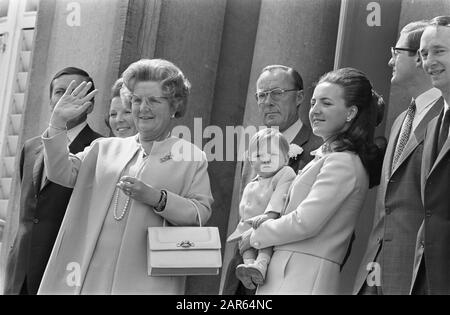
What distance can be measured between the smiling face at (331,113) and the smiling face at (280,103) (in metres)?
0.76

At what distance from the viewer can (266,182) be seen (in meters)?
6.14

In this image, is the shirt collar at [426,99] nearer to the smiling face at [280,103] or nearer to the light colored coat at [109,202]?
the smiling face at [280,103]

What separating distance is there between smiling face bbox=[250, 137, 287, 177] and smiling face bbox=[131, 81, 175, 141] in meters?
0.56

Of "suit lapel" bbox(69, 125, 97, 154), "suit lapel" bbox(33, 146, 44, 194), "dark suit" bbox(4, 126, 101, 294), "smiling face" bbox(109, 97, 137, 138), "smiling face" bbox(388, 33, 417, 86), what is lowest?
"dark suit" bbox(4, 126, 101, 294)

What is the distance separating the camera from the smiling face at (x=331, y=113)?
5.83 metres

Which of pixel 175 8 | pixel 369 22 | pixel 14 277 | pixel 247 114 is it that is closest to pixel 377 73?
pixel 369 22

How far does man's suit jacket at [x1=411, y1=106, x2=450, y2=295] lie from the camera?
5105mm

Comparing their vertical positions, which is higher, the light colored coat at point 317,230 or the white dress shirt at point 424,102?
the white dress shirt at point 424,102

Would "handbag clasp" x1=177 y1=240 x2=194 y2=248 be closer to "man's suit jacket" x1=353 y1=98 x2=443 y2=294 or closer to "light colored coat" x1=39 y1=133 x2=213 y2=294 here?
"light colored coat" x1=39 y1=133 x2=213 y2=294

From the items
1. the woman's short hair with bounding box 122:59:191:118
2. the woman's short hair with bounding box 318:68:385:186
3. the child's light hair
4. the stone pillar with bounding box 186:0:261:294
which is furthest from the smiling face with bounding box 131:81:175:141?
the stone pillar with bounding box 186:0:261:294

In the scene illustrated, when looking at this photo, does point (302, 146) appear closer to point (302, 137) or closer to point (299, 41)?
point (302, 137)

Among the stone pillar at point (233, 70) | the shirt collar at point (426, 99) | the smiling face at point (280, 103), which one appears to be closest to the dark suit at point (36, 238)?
the smiling face at point (280, 103)

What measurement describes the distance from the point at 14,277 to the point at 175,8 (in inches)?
96.1
